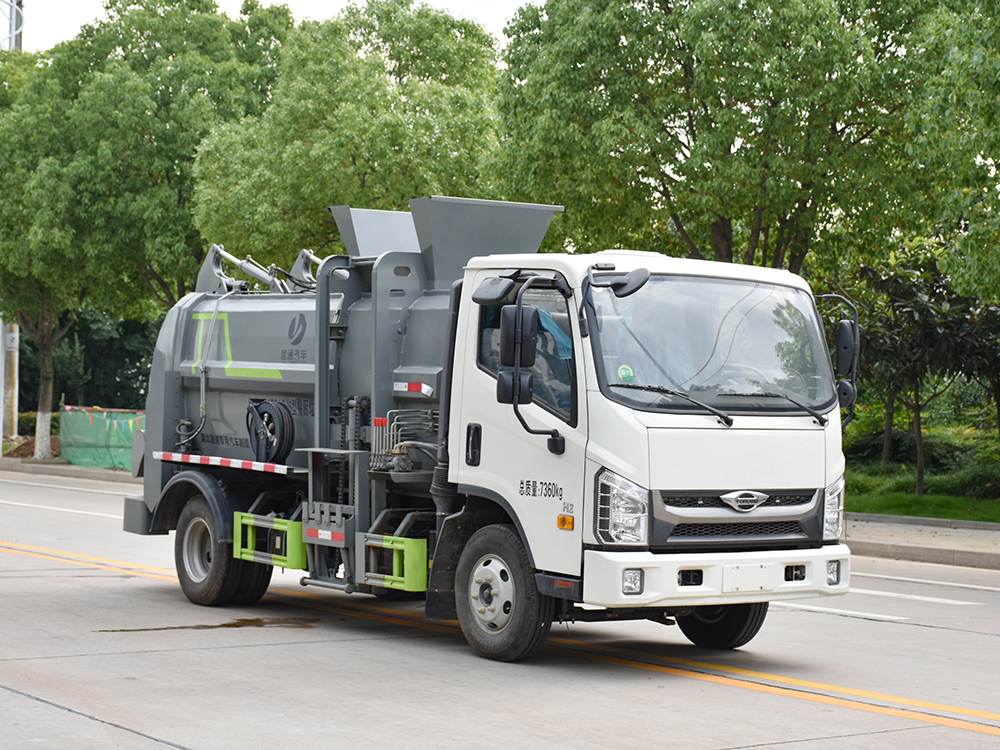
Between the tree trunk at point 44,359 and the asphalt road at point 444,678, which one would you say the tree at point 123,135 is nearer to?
the tree trunk at point 44,359

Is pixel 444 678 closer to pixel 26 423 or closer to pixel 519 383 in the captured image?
pixel 519 383

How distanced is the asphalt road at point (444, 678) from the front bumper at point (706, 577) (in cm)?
53

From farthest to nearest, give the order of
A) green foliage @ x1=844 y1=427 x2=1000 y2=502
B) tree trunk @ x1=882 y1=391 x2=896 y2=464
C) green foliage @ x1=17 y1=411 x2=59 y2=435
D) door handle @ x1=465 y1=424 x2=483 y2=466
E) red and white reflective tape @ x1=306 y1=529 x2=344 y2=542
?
green foliage @ x1=17 y1=411 x2=59 y2=435 → tree trunk @ x1=882 y1=391 x2=896 y2=464 → green foliage @ x1=844 y1=427 x2=1000 y2=502 → red and white reflective tape @ x1=306 y1=529 x2=344 y2=542 → door handle @ x1=465 y1=424 x2=483 y2=466

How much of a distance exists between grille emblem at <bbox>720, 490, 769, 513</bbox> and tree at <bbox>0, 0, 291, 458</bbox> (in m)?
24.6

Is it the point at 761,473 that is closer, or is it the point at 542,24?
the point at 761,473

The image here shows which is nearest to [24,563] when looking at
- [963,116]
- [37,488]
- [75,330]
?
[963,116]

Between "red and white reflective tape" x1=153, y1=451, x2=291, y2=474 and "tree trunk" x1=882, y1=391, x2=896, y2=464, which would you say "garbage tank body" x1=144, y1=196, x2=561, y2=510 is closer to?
"red and white reflective tape" x1=153, y1=451, x2=291, y2=474

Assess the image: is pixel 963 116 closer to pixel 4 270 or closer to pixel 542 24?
pixel 542 24

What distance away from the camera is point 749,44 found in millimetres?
18719

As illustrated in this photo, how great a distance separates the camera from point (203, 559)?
37.4 feet

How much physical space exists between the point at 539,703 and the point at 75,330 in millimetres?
46958

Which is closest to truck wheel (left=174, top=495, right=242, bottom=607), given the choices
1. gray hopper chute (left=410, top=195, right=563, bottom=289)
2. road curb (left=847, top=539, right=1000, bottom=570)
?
gray hopper chute (left=410, top=195, right=563, bottom=289)

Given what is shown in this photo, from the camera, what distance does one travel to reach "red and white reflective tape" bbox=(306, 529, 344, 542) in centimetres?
979

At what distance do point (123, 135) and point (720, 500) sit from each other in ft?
85.5
